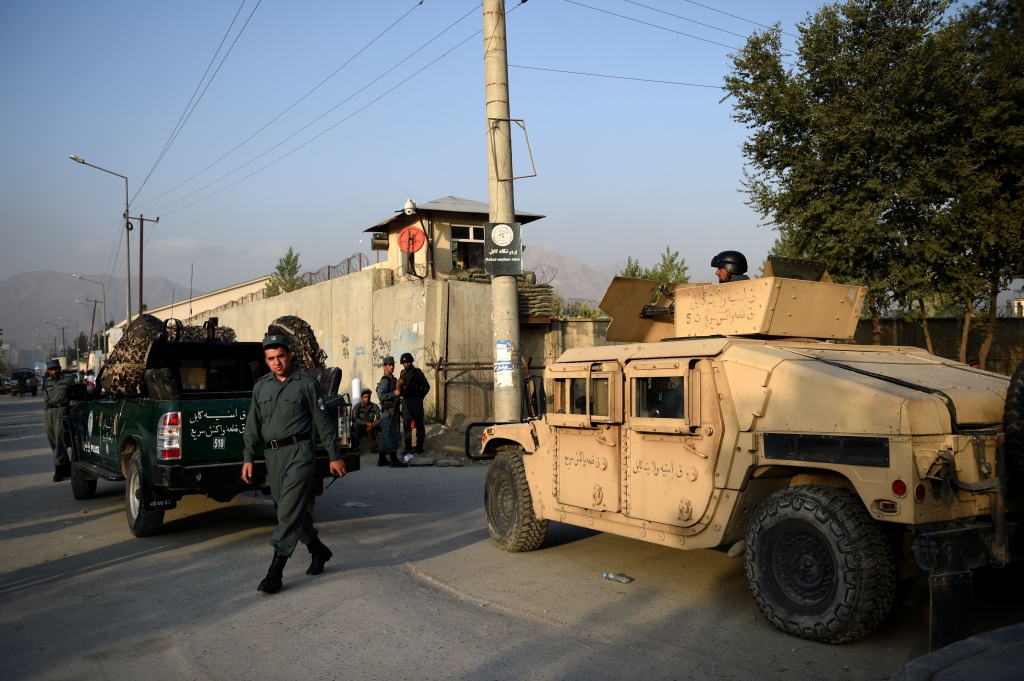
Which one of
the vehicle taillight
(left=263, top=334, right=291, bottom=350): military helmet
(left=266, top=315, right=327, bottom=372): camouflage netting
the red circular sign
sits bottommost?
the vehicle taillight

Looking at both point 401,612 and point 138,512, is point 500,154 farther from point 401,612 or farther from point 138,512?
point 401,612

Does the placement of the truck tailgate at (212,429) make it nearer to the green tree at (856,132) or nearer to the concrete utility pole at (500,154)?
the concrete utility pole at (500,154)

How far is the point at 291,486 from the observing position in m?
6.48

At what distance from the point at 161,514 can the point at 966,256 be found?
54.9 feet

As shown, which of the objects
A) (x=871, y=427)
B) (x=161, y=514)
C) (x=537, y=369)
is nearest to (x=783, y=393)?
(x=871, y=427)

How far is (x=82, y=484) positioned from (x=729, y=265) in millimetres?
8825

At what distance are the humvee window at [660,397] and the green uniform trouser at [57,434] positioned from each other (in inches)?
384

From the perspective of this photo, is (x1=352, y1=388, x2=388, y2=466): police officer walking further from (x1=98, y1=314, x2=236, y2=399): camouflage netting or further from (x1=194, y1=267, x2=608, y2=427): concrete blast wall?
(x1=98, y1=314, x2=236, y2=399): camouflage netting

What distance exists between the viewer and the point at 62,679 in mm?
4738

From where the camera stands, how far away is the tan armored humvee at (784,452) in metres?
4.71

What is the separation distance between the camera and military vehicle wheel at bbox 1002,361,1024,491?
187 inches

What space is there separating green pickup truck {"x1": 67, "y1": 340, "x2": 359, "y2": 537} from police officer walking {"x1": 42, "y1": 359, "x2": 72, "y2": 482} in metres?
3.09

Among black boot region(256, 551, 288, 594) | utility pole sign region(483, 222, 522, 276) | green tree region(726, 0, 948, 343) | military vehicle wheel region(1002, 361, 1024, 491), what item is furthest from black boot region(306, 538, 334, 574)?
green tree region(726, 0, 948, 343)

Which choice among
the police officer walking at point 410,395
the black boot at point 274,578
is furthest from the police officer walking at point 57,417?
the black boot at point 274,578
